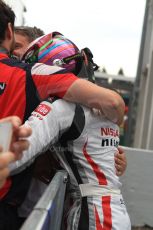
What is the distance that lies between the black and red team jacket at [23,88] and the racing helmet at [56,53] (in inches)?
12.3

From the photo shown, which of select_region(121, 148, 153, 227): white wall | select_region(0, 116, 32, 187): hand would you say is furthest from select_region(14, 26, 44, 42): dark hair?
select_region(121, 148, 153, 227): white wall

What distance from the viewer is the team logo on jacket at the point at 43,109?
228 cm

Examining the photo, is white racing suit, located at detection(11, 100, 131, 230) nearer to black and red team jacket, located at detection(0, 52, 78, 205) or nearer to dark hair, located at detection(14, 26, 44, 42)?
black and red team jacket, located at detection(0, 52, 78, 205)

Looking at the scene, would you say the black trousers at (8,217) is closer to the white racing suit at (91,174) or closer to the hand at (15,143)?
the white racing suit at (91,174)

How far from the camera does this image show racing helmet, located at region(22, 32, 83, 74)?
2.76 meters

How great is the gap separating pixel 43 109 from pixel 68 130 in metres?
0.20

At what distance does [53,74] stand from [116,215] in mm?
787

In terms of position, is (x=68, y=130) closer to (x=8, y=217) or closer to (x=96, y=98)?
(x=96, y=98)

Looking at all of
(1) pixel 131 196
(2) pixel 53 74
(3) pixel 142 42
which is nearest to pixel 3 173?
(2) pixel 53 74

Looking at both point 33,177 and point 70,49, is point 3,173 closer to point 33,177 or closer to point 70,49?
point 33,177

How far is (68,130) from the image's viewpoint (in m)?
2.43

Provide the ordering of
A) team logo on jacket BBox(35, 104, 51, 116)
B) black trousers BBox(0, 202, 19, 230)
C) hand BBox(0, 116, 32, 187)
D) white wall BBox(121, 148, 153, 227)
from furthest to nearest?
1. white wall BBox(121, 148, 153, 227)
2. black trousers BBox(0, 202, 19, 230)
3. team logo on jacket BBox(35, 104, 51, 116)
4. hand BBox(0, 116, 32, 187)

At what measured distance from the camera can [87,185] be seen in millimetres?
2529

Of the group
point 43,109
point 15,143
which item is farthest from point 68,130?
point 15,143
